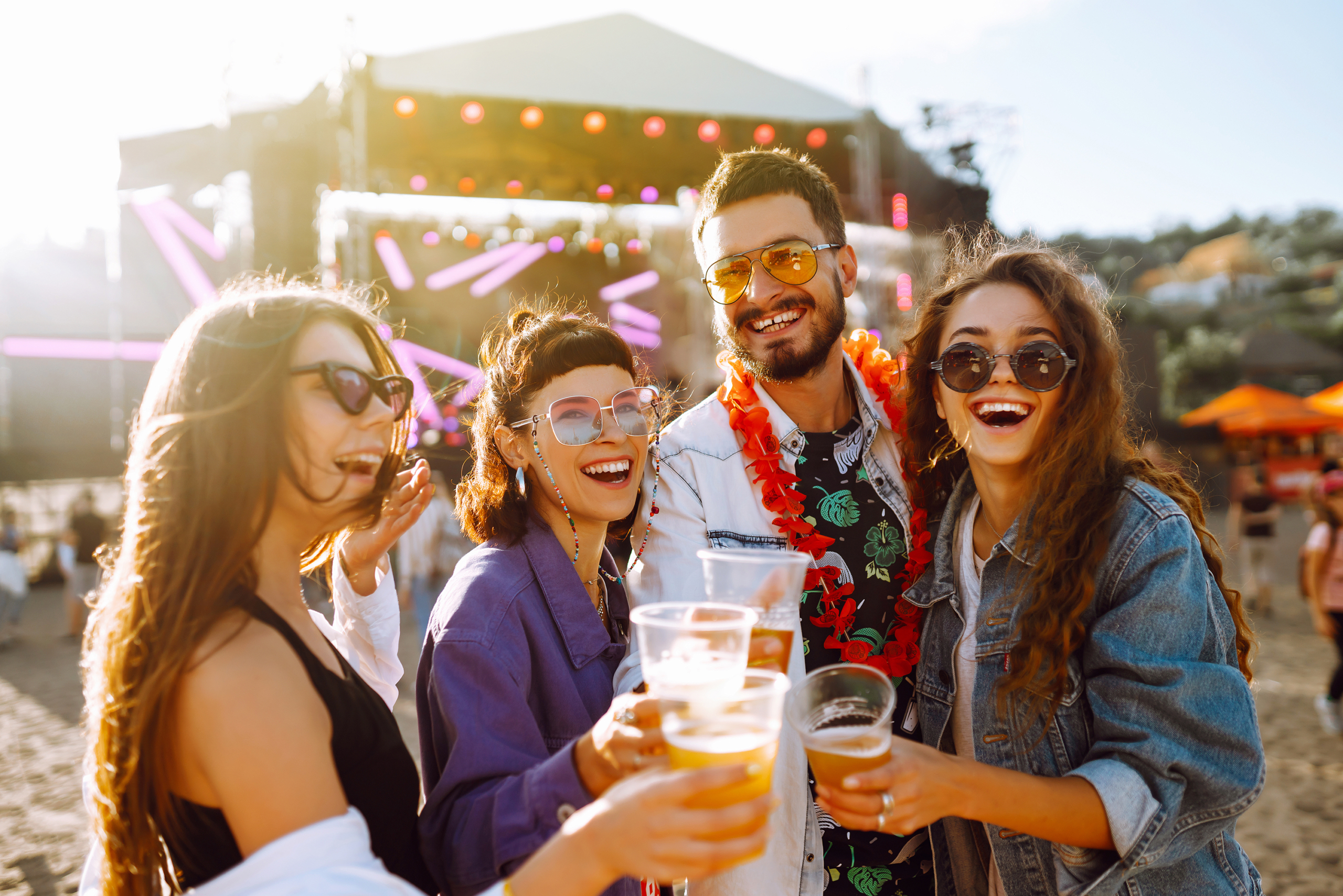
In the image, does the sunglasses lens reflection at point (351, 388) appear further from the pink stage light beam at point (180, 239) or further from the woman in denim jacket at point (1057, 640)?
the pink stage light beam at point (180, 239)

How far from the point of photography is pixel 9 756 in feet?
17.9

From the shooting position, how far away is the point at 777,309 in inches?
85.8

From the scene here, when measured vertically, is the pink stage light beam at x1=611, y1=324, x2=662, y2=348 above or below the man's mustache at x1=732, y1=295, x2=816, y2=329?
above

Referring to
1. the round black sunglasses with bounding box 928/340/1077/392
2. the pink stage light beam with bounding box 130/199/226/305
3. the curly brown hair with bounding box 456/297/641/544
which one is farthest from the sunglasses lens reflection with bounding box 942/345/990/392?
the pink stage light beam with bounding box 130/199/226/305

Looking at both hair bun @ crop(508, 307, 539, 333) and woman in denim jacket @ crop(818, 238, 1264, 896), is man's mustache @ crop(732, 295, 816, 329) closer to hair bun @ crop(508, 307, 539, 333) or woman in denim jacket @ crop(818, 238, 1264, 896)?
woman in denim jacket @ crop(818, 238, 1264, 896)

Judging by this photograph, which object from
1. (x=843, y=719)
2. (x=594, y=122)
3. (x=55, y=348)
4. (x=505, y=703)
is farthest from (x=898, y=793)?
(x=55, y=348)

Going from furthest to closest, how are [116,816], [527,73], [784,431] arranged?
1. [527,73]
2. [784,431]
3. [116,816]

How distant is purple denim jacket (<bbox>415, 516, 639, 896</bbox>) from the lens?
1.19 m

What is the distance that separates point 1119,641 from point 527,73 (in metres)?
7.46

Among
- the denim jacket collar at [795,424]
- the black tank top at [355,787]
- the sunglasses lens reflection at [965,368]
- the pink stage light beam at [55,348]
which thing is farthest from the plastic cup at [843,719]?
the pink stage light beam at [55,348]

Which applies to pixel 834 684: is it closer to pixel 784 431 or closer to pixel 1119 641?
pixel 1119 641

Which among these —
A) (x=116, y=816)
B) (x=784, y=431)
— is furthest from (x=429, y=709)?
(x=784, y=431)

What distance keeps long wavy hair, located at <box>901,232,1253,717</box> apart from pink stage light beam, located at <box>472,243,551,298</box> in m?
13.3

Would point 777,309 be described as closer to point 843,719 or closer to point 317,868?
point 843,719
